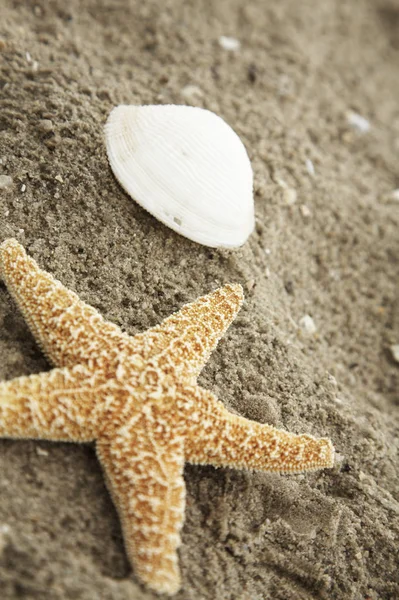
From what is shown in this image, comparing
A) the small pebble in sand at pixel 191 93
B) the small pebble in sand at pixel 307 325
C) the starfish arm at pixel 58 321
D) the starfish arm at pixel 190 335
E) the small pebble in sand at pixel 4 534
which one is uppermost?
the small pebble in sand at pixel 191 93

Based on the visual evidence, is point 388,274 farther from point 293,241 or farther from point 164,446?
point 164,446

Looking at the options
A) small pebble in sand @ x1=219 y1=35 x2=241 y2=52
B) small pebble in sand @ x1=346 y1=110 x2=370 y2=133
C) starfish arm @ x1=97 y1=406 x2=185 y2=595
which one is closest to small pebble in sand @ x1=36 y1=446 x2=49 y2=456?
starfish arm @ x1=97 y1=406 x2=185 y2=595

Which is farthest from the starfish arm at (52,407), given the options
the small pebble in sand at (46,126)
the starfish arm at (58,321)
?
the small pebble in sand at (46,126)

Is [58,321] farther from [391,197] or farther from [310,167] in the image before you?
[391,197]

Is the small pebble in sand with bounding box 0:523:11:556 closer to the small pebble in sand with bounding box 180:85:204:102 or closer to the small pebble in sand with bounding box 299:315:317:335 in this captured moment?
the small pebble in sand with bounding box 299:315:317:335

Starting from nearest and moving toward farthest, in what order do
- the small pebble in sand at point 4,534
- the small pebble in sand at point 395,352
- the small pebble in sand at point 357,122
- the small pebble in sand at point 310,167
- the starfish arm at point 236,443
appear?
the small pebble in sand at point 4,534
the starfish arm at point 236,443
the small pebble in sand at point 395,352
the small pebble in sand at point 310,167
the small pebble in sand at point 357,122

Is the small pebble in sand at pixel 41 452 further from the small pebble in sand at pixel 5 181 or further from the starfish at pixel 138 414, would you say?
the small pebble in sand at pixel 5 181

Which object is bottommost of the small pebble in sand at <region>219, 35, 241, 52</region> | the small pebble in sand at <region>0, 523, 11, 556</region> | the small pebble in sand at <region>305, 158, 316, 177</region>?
the small pebble in sand at <region>0, 523, 11, 556</region>

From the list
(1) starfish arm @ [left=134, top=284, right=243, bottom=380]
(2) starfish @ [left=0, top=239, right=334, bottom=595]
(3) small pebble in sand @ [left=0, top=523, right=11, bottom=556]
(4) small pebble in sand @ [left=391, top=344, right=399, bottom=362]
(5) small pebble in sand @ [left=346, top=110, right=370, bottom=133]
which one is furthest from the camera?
(5) small pebble in sand @ [left=346, top=110, right=370, bottom=133]
